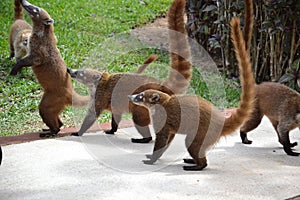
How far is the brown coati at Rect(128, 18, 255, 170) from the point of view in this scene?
13.7 ft

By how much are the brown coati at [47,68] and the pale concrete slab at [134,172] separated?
35 cm

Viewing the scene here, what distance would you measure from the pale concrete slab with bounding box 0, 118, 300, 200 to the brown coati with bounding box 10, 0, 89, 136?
0.35 m

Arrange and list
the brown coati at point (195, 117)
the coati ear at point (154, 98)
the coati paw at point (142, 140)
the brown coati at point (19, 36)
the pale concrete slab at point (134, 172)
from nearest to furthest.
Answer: the pale concrete slab at point (134, 172)
the brown coati at point (195, 117)
the coati ear at point (154, 98)
the coati paw at point (142, 140)
the brown coati at point (19, 36)

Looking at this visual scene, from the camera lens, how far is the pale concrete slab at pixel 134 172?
3.86m

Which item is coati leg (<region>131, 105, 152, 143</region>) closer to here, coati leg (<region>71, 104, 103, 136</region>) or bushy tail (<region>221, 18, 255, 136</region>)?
coati leg (<region>71, 104, 103, 136</region>)

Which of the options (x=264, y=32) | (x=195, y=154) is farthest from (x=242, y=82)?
(x=264, y=32)

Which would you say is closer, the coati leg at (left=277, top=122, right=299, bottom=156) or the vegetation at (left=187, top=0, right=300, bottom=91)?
the coati leg at (left=277, top=122, right=299, bottom=156)

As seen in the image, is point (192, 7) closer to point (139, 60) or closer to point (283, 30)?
point (139, 60)

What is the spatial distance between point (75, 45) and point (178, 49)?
439 cm

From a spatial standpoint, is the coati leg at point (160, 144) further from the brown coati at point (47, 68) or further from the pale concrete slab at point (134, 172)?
the brown coati at point (47, 68)

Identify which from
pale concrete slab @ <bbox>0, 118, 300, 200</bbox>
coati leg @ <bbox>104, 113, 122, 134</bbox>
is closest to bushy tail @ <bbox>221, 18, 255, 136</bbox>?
pale concrete slab @ <bbox>0, 118, 300, 200</bbox>

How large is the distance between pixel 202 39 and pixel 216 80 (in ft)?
4.18

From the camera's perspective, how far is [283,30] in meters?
6.49

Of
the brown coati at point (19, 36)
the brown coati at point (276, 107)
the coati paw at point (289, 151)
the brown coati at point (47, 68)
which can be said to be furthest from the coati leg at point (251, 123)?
the brown coati at point (19, 36)
